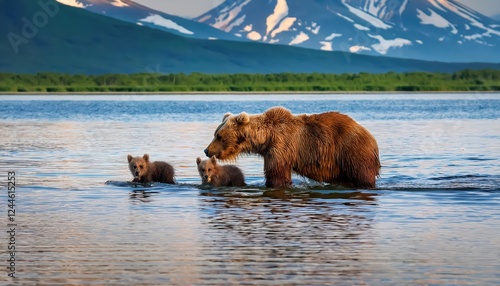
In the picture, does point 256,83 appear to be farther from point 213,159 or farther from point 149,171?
point 213,159

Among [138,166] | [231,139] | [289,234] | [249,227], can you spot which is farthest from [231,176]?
[289,234]

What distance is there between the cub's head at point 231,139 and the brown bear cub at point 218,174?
22 cm

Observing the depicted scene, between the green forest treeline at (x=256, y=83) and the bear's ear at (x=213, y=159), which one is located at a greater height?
the green forest treeline at (x=256, y=83)

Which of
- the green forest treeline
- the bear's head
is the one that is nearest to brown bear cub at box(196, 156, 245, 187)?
the bear's head

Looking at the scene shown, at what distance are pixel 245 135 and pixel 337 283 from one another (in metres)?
Answer: 6.78

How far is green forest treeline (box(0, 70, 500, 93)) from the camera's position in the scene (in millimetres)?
106500

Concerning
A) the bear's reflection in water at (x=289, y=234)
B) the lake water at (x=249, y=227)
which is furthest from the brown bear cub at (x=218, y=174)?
the bear's reflection in water at (x=289, y=234)

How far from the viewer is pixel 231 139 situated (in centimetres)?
1664

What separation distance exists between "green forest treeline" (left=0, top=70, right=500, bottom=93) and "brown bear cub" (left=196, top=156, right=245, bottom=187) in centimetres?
8721

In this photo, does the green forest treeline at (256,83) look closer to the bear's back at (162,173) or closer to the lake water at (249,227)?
the lake water at (249,227)

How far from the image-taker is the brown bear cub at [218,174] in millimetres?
17297

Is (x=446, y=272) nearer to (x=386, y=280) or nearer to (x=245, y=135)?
(x=386, y=280)

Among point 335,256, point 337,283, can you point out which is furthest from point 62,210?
point 337,283

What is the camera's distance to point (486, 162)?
23.2m
